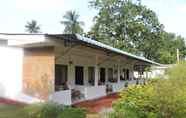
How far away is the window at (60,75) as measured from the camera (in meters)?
Result: 17.7

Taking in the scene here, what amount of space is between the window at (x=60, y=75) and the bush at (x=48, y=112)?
316 inches

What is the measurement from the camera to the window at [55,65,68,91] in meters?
17.7

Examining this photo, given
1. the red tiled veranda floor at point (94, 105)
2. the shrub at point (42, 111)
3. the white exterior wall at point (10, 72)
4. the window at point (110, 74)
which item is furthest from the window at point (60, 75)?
the window at point (110, 74)

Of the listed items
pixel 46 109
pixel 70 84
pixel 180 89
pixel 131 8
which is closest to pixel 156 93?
pixel 180 89

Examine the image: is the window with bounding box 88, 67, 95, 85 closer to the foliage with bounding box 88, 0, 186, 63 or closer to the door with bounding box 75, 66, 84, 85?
Answer: the door with bounding box 75, 66, 84, 85

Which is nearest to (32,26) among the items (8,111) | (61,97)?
(61,97)

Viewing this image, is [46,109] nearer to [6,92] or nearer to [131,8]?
[6,92]

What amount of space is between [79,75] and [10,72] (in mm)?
6961

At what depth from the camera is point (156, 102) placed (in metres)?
8.94

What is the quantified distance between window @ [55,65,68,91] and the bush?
26.3 ft

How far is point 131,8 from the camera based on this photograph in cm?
5075

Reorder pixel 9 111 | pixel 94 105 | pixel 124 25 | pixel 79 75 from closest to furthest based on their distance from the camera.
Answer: pixel 9 111, pixel 94 105, pixel 79 75, pixel 124 25

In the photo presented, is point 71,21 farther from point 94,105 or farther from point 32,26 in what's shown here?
point 94,105

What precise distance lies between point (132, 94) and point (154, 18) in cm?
4503
